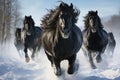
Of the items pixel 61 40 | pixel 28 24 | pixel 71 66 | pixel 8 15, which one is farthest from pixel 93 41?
pixel 8 15

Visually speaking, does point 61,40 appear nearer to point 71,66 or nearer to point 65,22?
point 71,66

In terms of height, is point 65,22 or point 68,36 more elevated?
point 65,22

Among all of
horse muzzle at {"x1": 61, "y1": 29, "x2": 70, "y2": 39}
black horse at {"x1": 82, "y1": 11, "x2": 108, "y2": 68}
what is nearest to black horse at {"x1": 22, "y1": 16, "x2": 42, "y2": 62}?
black horse at {"x1": 82, "y1": 11, "x2": 108, "y2": 68}

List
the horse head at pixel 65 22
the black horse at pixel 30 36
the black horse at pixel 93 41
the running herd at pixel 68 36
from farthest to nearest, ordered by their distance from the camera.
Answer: the black horse at pixel 30 36
the black horse at pixel 93 41
the running herd at pixel 68 36
the horse head at pixel 65 22

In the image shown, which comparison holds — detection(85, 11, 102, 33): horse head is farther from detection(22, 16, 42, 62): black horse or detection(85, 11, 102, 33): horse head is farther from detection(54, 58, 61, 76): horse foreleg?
detection(22, 16, 42, 62): black horse

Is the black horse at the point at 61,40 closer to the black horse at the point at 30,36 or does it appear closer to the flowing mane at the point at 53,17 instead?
the flowing mane at the point at 53,17

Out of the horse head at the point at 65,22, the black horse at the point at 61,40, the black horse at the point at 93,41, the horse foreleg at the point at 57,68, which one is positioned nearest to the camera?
the horse head at the point at 65,22

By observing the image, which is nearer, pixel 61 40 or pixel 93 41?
pixel 61 40

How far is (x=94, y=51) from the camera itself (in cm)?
1698

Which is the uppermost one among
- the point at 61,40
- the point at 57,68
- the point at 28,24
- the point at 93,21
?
the point at 28,24

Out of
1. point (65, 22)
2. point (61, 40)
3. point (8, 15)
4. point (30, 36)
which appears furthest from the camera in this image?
point (8, 15)

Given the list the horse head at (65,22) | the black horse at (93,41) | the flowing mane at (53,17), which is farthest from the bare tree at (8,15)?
the horse head at (65,22)

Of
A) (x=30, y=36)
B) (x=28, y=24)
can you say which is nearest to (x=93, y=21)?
(x=28, y=24)

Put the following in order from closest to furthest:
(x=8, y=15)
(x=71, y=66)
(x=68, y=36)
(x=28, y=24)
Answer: (x=68, y=36) → (x=71, y=66) → (x=28, y=24) → (x=8, y=15)
